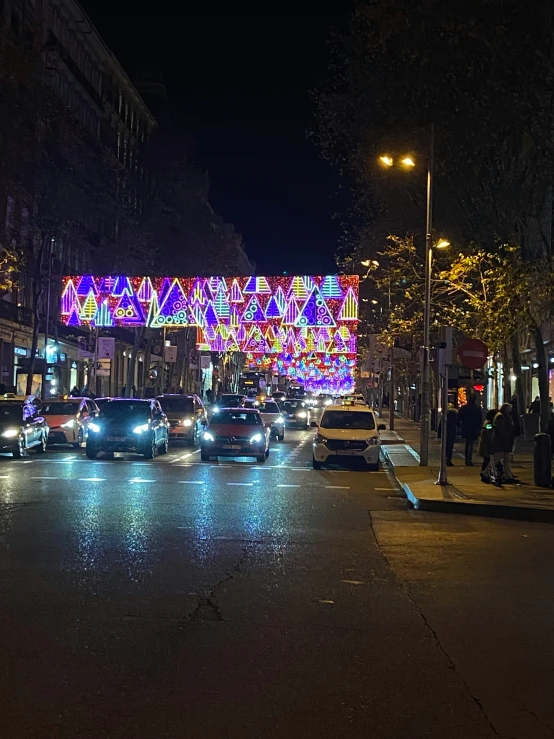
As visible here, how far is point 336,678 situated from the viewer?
602cm

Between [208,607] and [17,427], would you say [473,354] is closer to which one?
[208,607]

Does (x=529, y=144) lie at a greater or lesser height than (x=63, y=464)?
greater

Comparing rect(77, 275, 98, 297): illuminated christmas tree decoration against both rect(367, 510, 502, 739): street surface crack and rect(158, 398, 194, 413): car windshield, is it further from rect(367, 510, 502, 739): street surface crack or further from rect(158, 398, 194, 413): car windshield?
rect(367, 510, 502, 739): street surface crack

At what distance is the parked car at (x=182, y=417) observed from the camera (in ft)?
104

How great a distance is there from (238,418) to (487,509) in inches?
434

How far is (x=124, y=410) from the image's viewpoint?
25.0 metres

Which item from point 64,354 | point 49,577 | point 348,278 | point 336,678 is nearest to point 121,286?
point 348,278

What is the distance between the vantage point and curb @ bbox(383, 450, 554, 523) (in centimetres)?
1470

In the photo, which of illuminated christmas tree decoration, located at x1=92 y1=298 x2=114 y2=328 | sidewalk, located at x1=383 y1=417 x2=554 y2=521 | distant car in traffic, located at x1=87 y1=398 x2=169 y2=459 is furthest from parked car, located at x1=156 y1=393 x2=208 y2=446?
illuminated christmas tree decoration, located at x1=92 y1=298 x2=114 y2=328

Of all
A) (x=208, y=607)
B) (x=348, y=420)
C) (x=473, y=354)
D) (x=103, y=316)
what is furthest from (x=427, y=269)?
(x=103, y=316)

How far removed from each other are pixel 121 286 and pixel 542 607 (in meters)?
33.8

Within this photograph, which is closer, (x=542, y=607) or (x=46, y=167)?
(x=542, y=607)

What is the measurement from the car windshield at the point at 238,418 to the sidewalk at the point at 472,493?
4.08m

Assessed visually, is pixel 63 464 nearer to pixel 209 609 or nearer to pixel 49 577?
pixel 49 577
